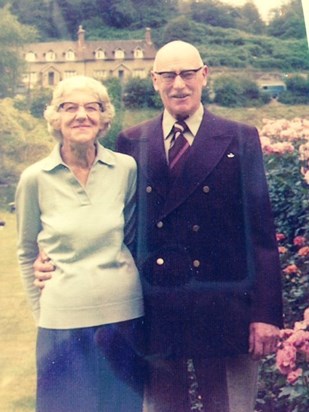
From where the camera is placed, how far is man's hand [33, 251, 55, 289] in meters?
1.58

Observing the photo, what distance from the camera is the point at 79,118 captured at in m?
1.55

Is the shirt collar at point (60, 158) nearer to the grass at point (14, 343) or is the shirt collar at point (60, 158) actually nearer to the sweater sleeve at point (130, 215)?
the sweater sleeve at point (130, 215)

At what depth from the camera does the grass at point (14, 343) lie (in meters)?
1.63

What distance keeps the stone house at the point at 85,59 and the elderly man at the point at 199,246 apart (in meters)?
0.06

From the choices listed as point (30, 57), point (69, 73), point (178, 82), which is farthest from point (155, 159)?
point (30, 57)

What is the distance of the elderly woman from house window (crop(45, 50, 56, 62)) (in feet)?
0.33

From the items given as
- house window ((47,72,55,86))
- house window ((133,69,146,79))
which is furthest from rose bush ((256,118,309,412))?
house window ((47,72,55,86))

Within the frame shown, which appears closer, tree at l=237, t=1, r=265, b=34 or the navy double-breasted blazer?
the navy double-breasted blazer

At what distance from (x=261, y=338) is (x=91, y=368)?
17.5 inches

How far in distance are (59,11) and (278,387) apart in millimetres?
1156

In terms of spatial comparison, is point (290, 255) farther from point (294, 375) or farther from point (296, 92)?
point (296, 92)

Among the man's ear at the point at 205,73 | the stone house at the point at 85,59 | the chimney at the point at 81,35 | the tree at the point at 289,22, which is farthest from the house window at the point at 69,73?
the tree at the point at 289,22

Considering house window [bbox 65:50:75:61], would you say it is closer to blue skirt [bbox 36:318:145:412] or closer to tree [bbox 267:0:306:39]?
tree [bbox 267:0:306:39]

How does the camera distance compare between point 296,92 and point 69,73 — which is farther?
point 296,92
